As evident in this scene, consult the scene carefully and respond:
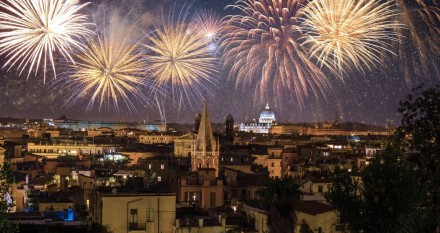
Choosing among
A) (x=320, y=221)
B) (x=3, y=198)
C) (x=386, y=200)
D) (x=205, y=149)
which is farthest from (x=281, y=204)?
(x=205, y=149)

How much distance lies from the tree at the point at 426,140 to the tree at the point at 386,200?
20.3 inches

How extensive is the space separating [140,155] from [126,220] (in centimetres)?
5080

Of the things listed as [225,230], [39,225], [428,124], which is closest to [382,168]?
[428,124]

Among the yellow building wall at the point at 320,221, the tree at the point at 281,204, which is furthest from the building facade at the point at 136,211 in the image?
the yellow building wall at the point at 320,221

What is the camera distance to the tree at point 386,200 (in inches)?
724

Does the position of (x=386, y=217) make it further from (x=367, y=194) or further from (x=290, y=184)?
(x=290, y=184)

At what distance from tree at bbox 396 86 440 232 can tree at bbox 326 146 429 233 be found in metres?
0.52

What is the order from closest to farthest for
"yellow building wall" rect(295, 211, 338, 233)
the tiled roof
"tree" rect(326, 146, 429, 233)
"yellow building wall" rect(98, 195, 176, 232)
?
"tree" rect(326, 146, 429, 233)
"yellow building wall" rect(98, 195, 176, 232)
"yellow building wall" rect(295, 211, 338, 233)
the tiled roof

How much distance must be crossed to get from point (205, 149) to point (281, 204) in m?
29.0

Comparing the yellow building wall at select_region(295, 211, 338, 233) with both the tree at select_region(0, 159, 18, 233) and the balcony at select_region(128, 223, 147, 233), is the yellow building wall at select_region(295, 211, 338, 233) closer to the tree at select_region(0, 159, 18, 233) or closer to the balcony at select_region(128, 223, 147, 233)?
the balcony at select_region(128, 223, 147, 233)

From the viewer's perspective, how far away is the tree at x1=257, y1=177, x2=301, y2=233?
23547mm

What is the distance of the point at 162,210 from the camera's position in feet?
79.9

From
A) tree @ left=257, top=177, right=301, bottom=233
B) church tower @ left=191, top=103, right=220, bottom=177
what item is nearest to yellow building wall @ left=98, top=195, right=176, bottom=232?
tree @ left=257, top=177, right=301, bottom=233

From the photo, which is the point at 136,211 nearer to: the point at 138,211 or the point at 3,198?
the point at 138,211
